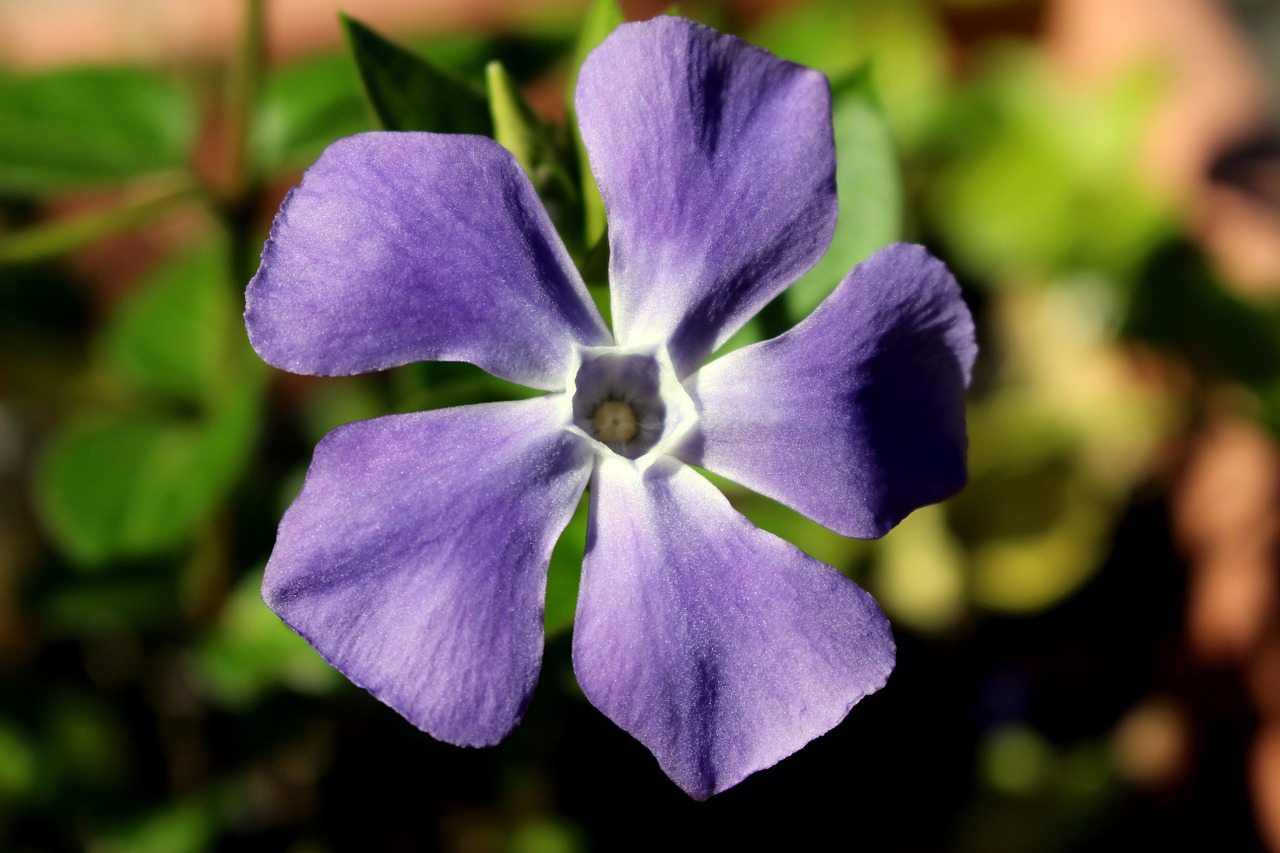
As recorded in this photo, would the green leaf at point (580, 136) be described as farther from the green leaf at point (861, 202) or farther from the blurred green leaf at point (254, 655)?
the blurred green leaf at point (254, 655)

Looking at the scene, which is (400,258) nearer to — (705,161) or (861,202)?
(705,161)

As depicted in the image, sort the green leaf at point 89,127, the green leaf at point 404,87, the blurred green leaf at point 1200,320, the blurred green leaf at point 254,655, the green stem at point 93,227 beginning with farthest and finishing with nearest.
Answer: the blurred green leaf at point 1200,320 → the blurred green leaf at point 254,655 → the green leaf at point 89,127 → the green stem at point 93,227 → the green leaf at point 404,87

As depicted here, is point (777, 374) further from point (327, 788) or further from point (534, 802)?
point (327, 788)

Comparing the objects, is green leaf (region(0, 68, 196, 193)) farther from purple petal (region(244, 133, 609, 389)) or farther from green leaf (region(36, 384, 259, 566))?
purple petal (region(244, 133, 609, 389))

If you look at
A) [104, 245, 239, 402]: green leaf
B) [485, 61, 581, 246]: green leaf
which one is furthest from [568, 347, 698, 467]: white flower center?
[104, 245, 239, 402]: green leaf

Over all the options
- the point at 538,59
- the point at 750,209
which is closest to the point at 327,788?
the point at 538,59

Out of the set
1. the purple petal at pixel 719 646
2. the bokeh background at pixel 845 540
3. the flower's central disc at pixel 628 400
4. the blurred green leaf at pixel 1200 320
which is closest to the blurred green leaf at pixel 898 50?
the bokeh background at pixel 845 540

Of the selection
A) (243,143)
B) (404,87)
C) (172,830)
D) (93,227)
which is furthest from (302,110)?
(172,830)
